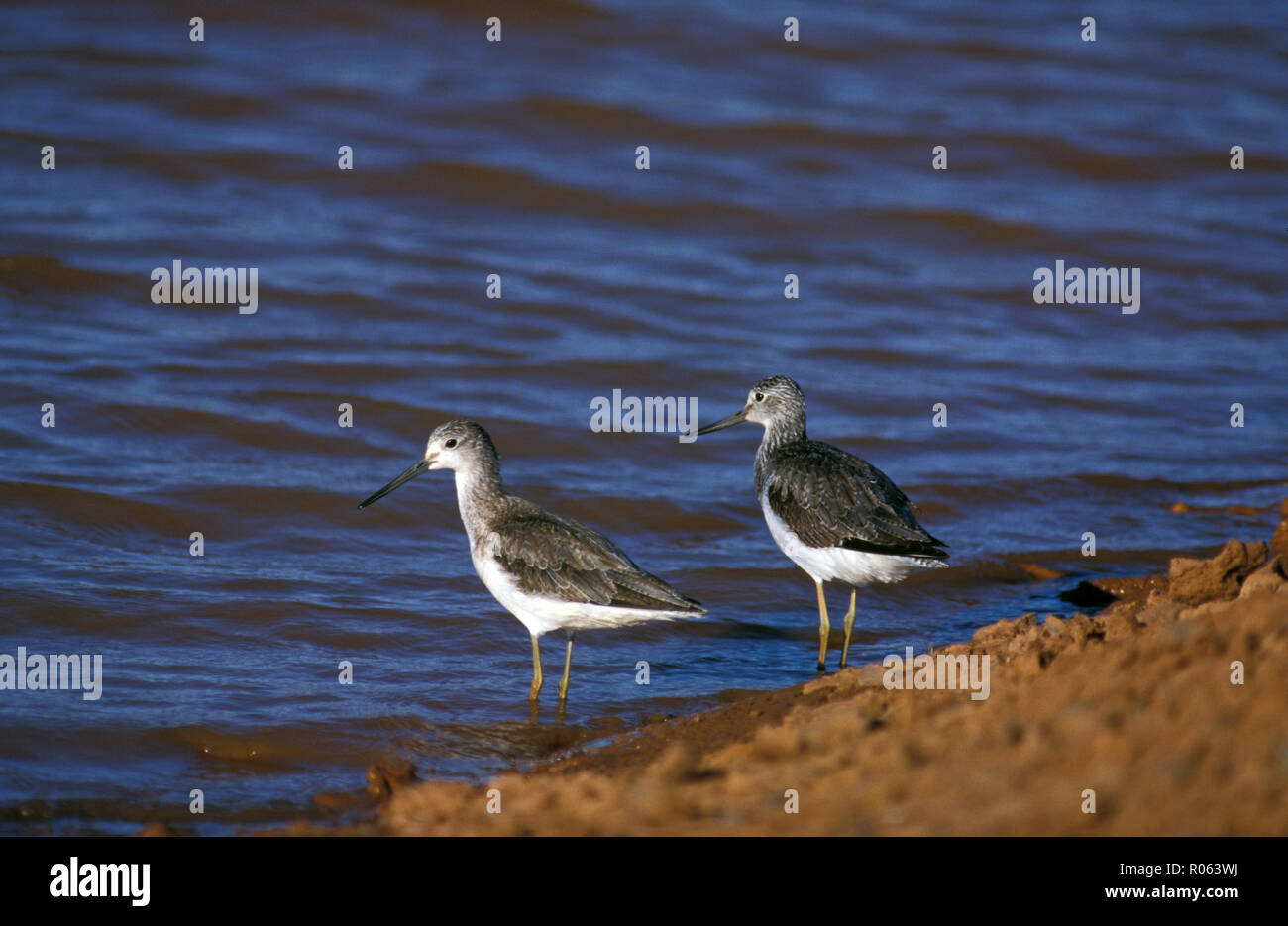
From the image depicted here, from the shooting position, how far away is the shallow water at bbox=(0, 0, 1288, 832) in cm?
752

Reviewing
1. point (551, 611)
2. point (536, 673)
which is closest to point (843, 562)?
point (551, 611)

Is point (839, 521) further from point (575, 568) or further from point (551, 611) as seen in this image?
point (551, 611)

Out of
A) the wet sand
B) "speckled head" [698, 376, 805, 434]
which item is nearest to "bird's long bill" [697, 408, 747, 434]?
"speckled head" [698, 376, 805, 434]

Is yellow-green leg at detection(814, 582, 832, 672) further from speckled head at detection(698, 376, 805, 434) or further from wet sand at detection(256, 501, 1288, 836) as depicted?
wet sand at detection(256, 501, 1288, 836)

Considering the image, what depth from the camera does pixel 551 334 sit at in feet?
42.4

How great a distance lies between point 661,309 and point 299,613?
6459 mm

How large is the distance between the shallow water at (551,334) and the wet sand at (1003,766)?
5.18ft

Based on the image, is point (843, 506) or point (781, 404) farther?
point (781, 404)

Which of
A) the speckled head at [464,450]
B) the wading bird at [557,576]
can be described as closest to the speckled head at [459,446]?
the speckled head at [464,450]

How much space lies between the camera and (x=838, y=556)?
7.51 meters

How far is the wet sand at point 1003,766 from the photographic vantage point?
3.75 meters

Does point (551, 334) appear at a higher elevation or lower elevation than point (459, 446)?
higher

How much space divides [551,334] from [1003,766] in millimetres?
9350

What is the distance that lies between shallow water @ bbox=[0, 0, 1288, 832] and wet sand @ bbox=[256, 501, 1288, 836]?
1.58 m
